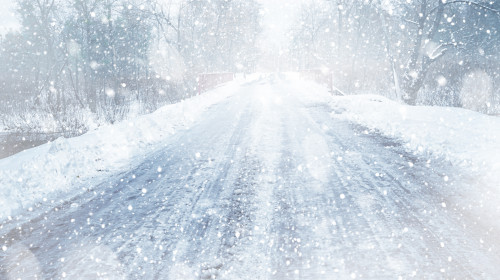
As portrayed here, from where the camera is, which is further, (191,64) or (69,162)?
(191,64)

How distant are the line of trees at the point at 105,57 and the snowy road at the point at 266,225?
9.04 m

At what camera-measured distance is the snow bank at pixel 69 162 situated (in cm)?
457

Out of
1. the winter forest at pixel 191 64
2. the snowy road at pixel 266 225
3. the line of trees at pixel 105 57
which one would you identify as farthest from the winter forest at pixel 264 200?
the winter forest at pixel 191 64

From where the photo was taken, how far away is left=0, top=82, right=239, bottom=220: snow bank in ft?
15.0

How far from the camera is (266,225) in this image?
11.3ft

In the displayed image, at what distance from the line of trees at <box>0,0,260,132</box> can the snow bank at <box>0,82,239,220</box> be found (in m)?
5.30

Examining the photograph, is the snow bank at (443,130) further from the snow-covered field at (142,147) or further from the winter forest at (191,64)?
the winter forest at (191,64)

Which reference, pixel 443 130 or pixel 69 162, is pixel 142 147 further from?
pixel 443 130

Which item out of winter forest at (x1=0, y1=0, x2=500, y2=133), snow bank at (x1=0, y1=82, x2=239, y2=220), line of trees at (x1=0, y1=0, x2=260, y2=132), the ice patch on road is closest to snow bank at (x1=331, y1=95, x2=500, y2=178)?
the ice patch on road

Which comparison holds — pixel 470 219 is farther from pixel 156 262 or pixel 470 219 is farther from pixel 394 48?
pixel 394 48

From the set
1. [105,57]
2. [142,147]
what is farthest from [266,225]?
[105,57]

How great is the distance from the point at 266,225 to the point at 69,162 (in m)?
4.30

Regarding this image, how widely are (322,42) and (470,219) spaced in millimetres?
59327

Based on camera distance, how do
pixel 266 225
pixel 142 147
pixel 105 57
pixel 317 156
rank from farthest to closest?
pixel 105 57, pixel 142 147, pixel 317 156, pixel 266 225
